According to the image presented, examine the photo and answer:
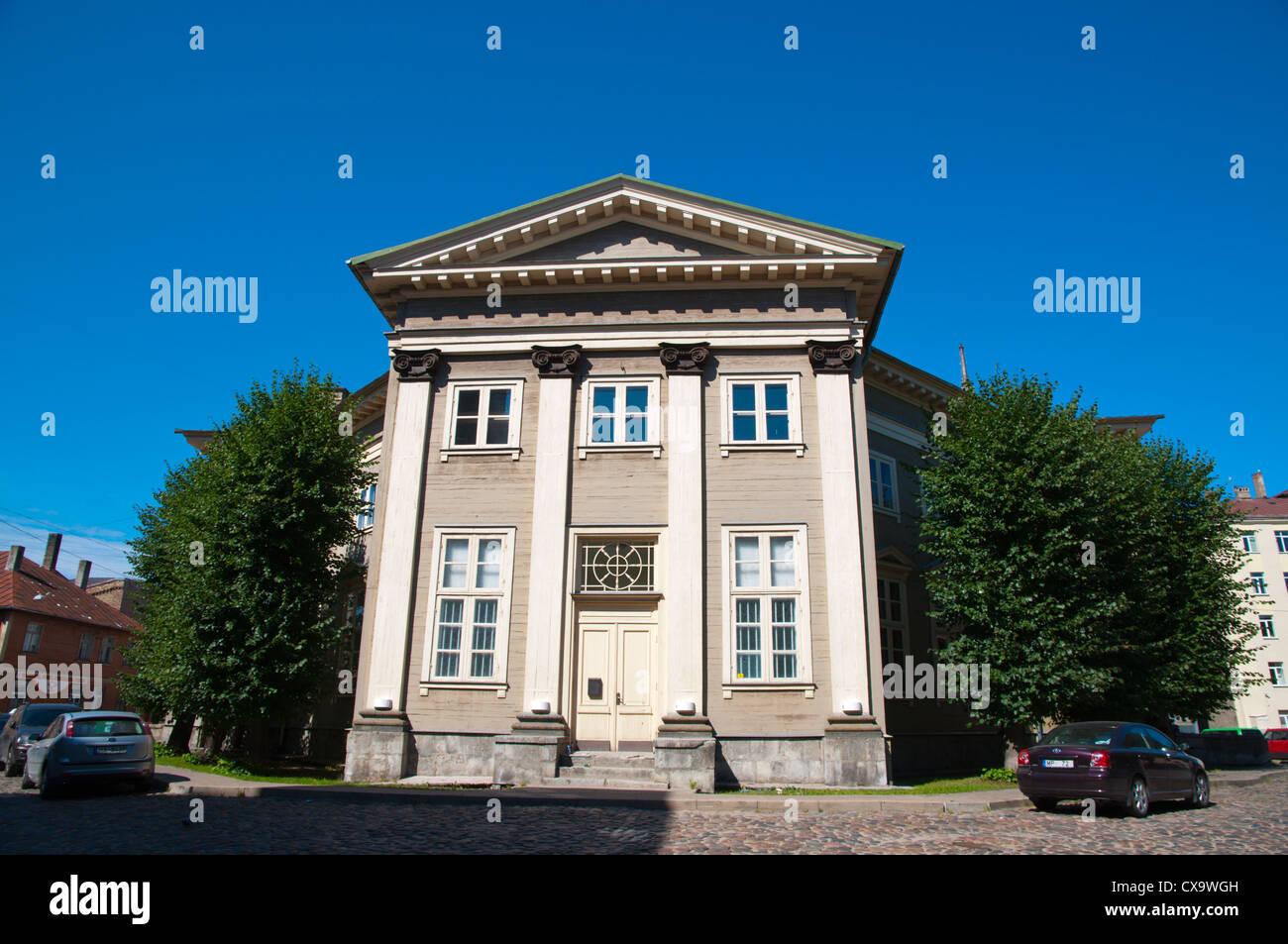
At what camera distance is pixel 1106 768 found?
42.3 ft

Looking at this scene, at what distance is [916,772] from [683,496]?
9.60 meters

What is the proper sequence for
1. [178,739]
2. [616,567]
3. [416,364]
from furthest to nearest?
[178,739] < [416,364] < [616,567]

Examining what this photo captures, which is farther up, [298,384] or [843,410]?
[298,384]

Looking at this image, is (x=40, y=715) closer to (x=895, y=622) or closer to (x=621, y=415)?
(x=621, y=415)

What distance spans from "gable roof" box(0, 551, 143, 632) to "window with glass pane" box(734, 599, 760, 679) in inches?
1563

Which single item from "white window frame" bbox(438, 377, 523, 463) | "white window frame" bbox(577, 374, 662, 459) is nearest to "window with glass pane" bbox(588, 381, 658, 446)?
"white window frame" bbox(577, 374, 662, 459)

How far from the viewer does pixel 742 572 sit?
17391mm

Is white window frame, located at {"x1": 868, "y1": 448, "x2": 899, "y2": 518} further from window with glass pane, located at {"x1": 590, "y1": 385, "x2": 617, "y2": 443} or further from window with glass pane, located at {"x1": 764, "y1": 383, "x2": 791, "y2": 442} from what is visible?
window with glass pane, located at {"x1": 590, "y1": 385, "x2": 617, "y2": 443}

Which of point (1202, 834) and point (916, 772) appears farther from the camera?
point (916, 772)

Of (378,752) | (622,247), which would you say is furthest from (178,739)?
(622,247)

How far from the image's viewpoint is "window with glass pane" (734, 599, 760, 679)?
1677cm

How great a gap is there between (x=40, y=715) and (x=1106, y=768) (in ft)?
81.8
